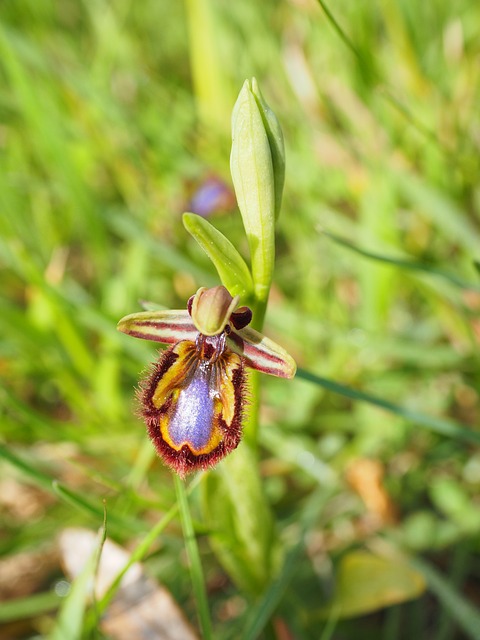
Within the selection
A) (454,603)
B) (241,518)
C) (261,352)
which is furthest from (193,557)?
(454,603)

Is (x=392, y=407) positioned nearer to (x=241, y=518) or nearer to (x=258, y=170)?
(x=241, y=518)

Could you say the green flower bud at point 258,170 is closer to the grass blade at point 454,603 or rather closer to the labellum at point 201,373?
the labellum at point 201,373

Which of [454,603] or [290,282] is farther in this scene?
[290,282]

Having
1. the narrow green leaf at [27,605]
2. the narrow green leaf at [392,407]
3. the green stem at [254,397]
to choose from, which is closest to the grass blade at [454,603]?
the narrow green leaf at [392,407]

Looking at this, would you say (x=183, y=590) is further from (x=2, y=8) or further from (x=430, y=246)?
(x=2, y=8)

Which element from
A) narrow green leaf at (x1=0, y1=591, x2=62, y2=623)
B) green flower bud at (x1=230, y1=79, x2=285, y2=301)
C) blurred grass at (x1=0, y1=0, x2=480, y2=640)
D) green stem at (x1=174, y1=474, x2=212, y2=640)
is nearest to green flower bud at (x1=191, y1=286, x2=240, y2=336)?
green flower bud at (x1=230, y1=79, x2=285, y2=301)

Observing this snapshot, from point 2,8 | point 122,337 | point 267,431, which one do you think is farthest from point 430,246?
point 2,8
